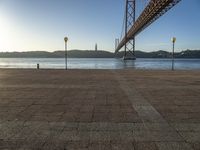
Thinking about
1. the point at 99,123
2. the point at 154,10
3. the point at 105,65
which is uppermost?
the point at 154,10

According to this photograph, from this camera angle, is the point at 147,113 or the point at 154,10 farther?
the point at 154,10

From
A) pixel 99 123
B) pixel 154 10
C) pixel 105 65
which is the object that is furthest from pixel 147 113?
pixel 105 65

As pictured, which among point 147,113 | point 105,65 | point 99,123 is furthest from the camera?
point 105,65

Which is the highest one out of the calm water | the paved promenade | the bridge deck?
the bridge deck

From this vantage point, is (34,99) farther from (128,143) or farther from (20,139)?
(128,143)

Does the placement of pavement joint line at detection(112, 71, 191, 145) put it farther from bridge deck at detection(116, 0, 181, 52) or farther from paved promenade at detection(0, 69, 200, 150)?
bridge deck at detection(116, 0, 181, 52)

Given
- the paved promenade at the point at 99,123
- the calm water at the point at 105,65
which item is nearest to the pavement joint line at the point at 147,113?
the paved promenade at the point at 99,123

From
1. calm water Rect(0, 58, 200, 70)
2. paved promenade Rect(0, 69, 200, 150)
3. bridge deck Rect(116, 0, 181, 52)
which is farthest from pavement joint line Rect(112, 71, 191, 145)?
calm water Rect(0, 58, 200, 70)

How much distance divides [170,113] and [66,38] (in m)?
18.9

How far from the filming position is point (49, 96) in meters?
7.55

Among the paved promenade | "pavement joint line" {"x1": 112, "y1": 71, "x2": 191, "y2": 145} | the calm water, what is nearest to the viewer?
the paved promenade

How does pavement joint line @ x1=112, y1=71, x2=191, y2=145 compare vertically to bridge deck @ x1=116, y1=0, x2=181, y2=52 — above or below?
below

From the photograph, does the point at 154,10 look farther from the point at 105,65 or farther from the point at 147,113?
the point at 147,113

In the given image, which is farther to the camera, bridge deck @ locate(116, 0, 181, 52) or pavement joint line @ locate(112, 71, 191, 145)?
bridge deck @ locate(116, 0, 181, 52)
